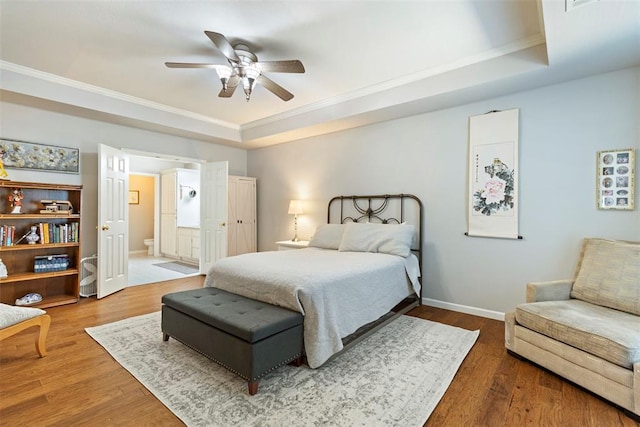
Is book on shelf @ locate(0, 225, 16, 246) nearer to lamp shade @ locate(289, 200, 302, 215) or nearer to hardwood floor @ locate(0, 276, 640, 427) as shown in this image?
hardwood floor @ locate(0, 276, 640, 427)

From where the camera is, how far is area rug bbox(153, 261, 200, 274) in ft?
19.7

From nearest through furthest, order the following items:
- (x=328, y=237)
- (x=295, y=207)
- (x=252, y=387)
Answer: (x=252, y=387) < (x=328, y=237) < (x=295, y=207)

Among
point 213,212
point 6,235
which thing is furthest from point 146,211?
point 6,235

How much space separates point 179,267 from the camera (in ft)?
21.2

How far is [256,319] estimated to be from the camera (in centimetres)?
206

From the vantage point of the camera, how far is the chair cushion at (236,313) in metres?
1.97

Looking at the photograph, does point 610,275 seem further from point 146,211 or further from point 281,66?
point 146,211

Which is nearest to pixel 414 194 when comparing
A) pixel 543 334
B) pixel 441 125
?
pixel 441 125

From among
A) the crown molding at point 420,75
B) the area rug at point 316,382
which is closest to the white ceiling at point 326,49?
the crown molding at point 420,75

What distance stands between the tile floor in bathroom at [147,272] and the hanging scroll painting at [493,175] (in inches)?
193

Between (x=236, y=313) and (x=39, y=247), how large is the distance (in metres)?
3.08

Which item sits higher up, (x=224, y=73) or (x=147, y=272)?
(x=224, y=73)

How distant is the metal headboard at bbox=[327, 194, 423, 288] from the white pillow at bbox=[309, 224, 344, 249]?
0.45 metres

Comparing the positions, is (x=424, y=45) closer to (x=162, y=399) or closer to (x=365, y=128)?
(x=365, y=128)
